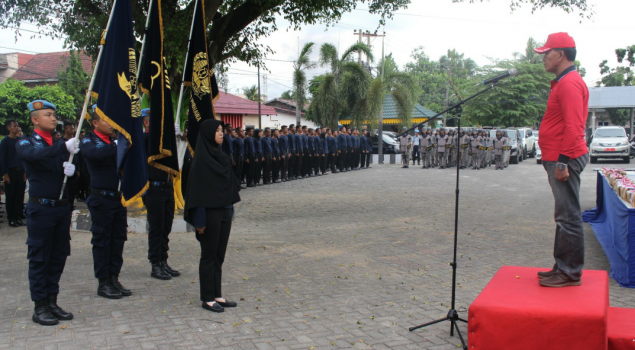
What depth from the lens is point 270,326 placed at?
509 centimetres

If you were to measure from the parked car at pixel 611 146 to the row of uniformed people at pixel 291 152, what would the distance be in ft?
35.4

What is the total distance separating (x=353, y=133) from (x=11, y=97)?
21.8 metres

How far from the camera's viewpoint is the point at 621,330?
4223 mm

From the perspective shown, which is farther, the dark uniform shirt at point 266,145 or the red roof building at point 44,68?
Answer: the red roof building at point 44,68

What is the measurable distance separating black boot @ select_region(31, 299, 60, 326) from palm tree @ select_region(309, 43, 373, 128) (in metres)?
23.9

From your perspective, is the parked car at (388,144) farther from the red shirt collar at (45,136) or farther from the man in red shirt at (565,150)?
the red shirt collar at (45,136)

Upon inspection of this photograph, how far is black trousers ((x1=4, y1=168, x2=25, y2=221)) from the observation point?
1074cm

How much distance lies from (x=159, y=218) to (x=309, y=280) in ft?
6.56

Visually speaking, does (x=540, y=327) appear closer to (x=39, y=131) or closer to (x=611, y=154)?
(x=39, y=131)

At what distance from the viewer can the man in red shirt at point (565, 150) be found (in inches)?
179

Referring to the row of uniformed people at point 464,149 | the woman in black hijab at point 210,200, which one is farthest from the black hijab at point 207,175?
the row of uniformed people at point 464,149

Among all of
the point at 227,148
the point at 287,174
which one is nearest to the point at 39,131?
the point at 227,148

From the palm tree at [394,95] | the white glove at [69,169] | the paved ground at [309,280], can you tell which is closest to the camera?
the paved ground at [309,280]

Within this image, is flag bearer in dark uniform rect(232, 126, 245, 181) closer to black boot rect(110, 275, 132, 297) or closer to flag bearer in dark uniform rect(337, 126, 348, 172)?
flag bearer in dark uniform rect(337, 126, 348, 172)
